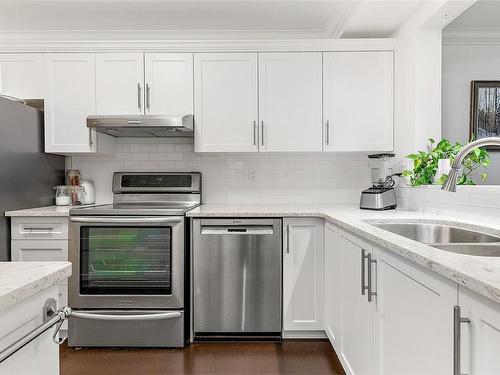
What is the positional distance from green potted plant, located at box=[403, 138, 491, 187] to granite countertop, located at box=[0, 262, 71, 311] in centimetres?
225

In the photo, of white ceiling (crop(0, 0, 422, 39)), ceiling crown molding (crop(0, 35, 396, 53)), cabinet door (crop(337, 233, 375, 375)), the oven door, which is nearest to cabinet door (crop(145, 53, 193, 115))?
ceiling crown molding (crop(0, 35, 396, 53))

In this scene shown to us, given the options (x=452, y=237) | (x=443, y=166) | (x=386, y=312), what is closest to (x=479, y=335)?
(x=386, y=312)

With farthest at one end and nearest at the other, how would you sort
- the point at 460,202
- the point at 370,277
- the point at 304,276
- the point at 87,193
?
the point at 87,193, the point at 304,276, the point at 460,202, the point at 370,277

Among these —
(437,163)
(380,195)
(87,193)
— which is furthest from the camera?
(87,193)

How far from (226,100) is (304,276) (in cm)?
148

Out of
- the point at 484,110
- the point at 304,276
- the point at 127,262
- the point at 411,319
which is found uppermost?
the point at 484,110

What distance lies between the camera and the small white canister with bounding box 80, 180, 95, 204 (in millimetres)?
3238

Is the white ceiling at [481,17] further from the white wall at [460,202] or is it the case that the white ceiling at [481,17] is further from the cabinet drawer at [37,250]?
the cabinet drawer at [37,250]

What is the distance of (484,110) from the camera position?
10.3 ft

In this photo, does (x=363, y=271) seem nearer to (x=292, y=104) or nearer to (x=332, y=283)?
(x=332, y=283)

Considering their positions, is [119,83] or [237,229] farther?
[119,83]

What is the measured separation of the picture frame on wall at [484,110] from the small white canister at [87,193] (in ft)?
10.7

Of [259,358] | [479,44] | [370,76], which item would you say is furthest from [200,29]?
[259,358]

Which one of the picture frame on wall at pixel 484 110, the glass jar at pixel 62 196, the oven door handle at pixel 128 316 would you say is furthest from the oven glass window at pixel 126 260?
the picture frame on wall at pixel 484 110
